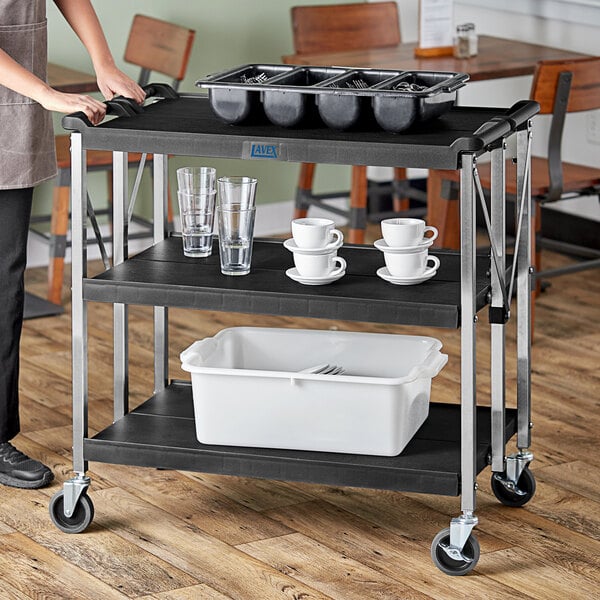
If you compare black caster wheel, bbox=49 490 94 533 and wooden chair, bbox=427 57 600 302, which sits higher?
wooden chair, bbox=427 57 600 302

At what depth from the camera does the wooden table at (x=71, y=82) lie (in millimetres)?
4016

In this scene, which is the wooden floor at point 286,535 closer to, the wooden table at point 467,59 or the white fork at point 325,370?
the white fork at point 325,370

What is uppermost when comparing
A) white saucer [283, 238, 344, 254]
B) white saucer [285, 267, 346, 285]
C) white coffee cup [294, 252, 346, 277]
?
white saucer [283, 238, 344, 254]

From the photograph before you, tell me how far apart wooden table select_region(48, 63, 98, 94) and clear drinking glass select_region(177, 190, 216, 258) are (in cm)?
150

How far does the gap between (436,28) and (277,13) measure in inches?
38.8

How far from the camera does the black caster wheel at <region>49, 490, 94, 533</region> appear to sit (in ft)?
8.53

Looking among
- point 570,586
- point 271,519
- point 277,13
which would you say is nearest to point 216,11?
point 277,13

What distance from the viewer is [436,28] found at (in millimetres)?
4426

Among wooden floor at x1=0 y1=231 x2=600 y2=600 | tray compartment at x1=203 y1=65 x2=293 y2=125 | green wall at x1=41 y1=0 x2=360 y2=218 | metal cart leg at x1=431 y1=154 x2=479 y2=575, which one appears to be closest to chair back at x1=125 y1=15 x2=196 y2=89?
green wall at x1=41 y1=0 x2=360 y2=218

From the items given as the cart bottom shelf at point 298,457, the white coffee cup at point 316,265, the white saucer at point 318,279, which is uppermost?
the white coffee cup at point 316,265

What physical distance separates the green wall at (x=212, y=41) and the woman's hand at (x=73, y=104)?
7.82 feet

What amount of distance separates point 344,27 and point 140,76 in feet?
2.54

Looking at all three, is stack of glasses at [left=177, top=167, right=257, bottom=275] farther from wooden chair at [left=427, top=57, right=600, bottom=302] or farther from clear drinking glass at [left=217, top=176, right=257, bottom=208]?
wooden chair at [left=427, top=57, right=600, bottom=302]

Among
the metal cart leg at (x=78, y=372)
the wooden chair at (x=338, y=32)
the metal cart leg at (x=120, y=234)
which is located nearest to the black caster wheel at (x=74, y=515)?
the metal cart leg at (x=78, y=372)
